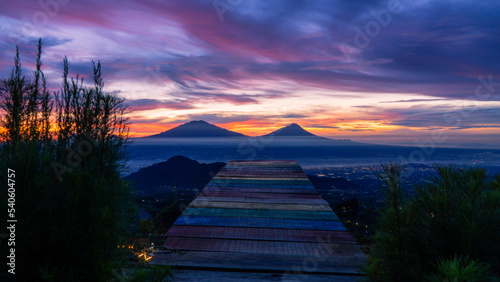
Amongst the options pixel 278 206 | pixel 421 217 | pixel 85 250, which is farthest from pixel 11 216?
pixel 278 206

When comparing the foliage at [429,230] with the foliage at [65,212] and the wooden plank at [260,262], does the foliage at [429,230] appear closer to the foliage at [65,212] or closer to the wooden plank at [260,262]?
the wooden plank at [260,262]

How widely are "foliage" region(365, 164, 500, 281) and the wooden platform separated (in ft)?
3.05

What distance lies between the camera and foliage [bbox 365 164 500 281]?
1.53 m

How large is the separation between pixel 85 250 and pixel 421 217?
221cm

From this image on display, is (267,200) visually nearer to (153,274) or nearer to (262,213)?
(262,213)

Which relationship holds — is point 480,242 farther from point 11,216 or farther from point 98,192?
point 11,216

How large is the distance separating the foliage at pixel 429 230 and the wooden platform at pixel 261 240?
930 mm

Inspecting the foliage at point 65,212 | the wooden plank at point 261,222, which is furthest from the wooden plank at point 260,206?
the foliage at point 65,212

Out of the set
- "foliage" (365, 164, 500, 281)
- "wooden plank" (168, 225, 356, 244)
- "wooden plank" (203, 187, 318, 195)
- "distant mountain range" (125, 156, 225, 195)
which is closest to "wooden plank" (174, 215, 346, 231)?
"wooden plank" (168, 225, 356, 244)

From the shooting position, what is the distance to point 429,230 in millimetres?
1717

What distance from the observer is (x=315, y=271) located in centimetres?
267

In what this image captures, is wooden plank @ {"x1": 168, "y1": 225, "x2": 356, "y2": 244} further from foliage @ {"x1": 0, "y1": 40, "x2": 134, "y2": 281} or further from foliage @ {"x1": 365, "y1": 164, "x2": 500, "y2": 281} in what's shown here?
foliage @ {"x1": 365, "y1": 164, "x2": 500, "y2": 281}

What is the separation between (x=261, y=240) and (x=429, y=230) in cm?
210

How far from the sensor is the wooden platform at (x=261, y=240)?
270 centimetres
